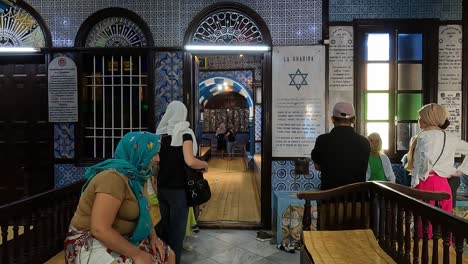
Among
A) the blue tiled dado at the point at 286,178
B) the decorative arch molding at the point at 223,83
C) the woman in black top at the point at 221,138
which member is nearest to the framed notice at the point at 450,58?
the blue tiled dado at the point at 286,178

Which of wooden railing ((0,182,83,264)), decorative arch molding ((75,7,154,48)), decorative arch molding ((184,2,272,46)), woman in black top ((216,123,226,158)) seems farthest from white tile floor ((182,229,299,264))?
woman in black top ((216,123,226,158))

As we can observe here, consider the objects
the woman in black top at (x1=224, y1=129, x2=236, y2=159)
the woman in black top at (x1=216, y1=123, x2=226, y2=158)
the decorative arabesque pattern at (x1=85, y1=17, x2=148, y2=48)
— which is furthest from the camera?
the woman in black top at (x1=216, y1=123, x2=226, y2=158)

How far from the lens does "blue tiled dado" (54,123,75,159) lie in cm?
501

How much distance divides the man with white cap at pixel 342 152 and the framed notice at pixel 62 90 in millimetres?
3545

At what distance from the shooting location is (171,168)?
3.07 metres

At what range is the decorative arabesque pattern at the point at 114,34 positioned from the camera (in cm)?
502

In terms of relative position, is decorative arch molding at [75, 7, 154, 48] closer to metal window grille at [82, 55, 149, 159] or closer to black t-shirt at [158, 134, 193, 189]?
metal window grille at [82, 55, 149, 159]

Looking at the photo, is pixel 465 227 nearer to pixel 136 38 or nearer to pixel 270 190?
pixel 270 190

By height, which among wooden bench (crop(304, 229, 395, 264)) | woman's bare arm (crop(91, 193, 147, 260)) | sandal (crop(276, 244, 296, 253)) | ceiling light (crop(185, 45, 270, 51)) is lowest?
sandal (crop(276, 244, 296, 253))

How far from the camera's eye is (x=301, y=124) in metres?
4.88

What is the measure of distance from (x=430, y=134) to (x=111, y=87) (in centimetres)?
408

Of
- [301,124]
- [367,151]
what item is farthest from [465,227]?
[301,124]

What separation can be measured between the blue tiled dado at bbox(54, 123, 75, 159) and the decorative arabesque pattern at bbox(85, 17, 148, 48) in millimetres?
1223

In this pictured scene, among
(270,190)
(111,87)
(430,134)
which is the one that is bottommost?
(270,190)
